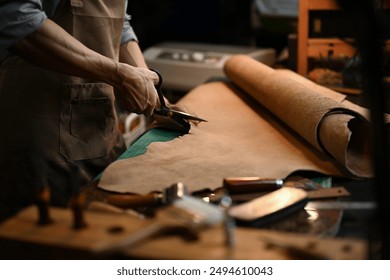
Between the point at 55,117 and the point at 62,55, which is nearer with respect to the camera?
the point at 62,55

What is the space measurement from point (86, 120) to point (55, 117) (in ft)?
0.40

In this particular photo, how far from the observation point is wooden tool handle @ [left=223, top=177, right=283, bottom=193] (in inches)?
66.3

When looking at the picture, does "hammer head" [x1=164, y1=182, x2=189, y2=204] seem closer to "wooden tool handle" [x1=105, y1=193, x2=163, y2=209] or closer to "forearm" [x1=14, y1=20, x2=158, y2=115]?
"wooden tool handle" [x1=105, y1=193, x2=163, y2=209]

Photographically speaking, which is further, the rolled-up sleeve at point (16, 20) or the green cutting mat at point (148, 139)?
the green cutting mat at point (148, 139)

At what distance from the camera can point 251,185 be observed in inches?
66.3

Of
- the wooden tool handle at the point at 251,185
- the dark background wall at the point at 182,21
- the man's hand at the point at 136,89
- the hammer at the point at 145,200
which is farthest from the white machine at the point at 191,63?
the hammer at the point at 145,200

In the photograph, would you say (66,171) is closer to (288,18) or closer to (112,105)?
(112,105)

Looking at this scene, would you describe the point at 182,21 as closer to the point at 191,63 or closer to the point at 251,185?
the point at 191,63

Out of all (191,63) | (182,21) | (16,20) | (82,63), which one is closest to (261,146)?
(82,63)

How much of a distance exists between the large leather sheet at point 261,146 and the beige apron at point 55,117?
0.42 meters

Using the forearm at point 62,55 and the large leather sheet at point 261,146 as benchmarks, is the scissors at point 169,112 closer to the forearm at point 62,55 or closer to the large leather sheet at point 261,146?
the large leather sheet at point 261,146

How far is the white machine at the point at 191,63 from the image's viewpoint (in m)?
3.57

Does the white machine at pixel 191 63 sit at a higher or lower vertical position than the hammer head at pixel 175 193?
lower

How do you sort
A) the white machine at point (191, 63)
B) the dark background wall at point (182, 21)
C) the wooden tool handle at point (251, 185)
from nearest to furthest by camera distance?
1. the wooden tool handle at point (251, 185)
2. the white machine at point (191, 63)
3. the dark background wall at point (182, 21)
